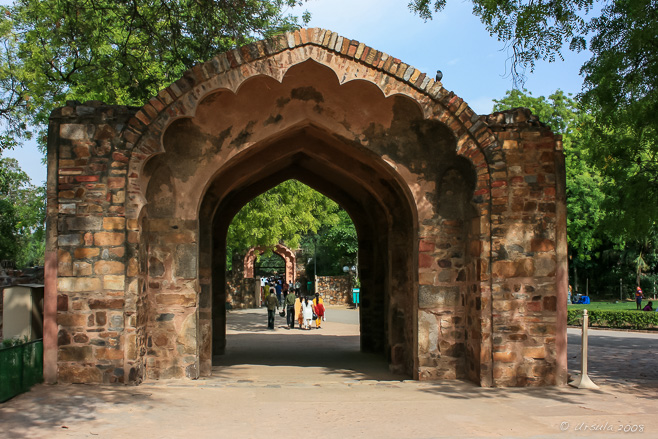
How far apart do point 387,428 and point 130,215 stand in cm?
401

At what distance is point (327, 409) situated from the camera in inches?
265

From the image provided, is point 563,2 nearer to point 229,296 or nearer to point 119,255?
point 119,255

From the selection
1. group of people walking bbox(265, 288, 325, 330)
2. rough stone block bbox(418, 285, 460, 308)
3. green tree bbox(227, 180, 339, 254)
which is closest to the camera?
rough stone block bbox(418, 285, 460, 308)

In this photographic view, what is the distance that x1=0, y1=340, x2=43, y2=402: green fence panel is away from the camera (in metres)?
6.64

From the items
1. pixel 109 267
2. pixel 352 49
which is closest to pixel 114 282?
pixel 109 267

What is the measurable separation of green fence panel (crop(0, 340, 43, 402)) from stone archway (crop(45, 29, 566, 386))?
0.52 feet

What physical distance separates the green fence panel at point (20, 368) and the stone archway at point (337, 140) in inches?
6.2

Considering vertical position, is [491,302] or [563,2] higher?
[563,2]

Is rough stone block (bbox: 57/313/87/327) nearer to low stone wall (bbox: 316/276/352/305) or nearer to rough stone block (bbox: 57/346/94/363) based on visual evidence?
rough stone block (bbox: 57/346/94/363)

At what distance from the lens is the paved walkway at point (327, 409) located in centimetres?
575

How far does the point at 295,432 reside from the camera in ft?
18.9

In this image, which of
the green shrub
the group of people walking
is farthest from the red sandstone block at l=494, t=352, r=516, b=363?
the green shrub

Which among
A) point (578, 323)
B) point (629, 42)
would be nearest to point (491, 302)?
point (629, 42)

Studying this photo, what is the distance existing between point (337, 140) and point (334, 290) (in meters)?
24.9
